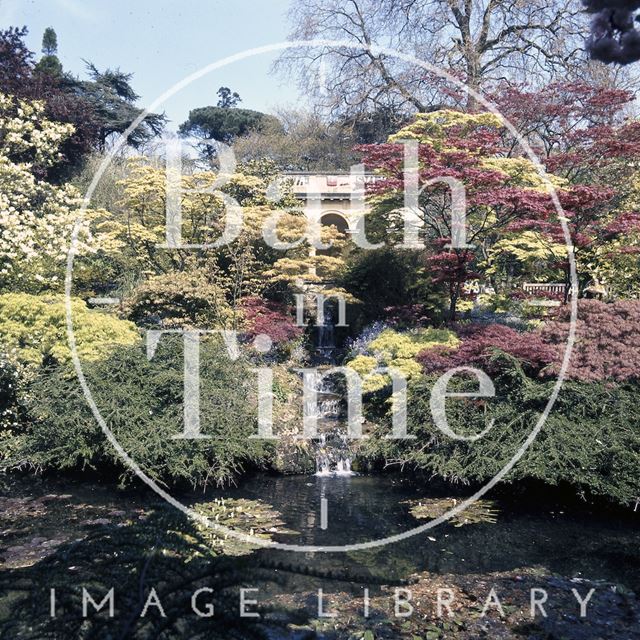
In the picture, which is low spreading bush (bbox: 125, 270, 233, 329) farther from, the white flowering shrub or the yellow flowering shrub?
the yellow flowering shrub

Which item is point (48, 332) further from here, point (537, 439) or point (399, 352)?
point (537, 439)

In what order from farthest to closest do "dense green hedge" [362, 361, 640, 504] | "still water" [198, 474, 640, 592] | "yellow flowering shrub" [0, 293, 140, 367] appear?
"yellow flowering shrub" [0, 293, 140, 367] → "dense green hedge" [362, 361, 640, 504] → "still water" [198, 474, 640, 592]

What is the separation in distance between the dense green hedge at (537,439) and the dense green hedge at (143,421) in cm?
201

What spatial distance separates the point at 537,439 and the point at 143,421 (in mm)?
4836

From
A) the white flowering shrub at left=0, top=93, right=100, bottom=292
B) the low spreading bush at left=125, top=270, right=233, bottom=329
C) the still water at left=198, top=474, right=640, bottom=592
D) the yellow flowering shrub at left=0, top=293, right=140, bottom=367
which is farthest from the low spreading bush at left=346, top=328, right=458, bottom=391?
the white flowering shrub at left=0, top=93, right=100, bottom=292

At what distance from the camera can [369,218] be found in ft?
43.2

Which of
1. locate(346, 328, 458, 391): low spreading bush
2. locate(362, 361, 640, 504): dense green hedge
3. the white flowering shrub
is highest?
the white flowering shrub

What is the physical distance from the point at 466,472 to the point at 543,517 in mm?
981

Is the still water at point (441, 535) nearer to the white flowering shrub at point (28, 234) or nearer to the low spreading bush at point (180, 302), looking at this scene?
the low spreading bush at point (180, 302)

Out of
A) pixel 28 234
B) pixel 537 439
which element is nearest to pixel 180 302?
pixel 28 234

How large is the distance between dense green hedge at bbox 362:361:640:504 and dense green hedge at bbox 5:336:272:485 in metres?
2.01

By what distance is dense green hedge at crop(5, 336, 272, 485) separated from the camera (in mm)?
8070

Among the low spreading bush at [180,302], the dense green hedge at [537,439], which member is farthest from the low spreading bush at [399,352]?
the low spreading bush at [180,302]

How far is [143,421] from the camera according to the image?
833 centimetres
